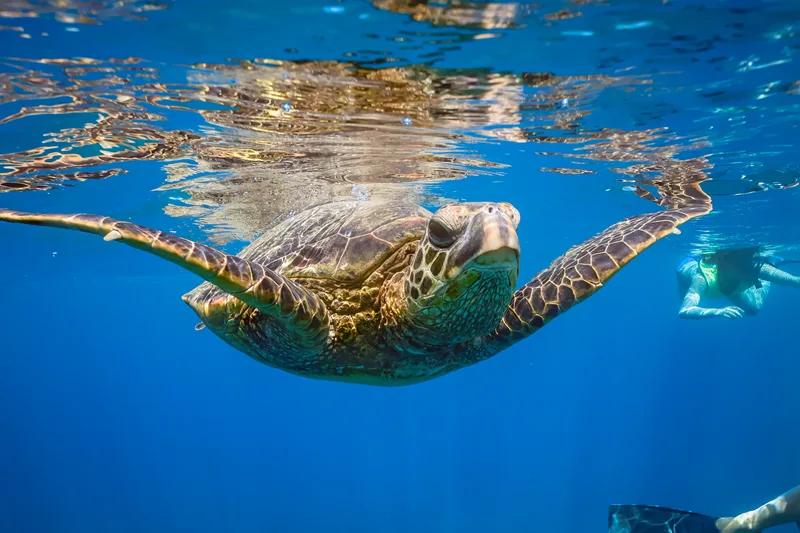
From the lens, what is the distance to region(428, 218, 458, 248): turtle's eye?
298cm

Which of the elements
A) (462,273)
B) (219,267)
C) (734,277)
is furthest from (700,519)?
(734,277)

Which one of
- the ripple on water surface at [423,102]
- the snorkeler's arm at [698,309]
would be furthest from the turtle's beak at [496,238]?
the snorkeler's arm at [698,309]

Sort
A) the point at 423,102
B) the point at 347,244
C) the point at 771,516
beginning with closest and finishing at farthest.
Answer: the point at 347,244 < the point at 423,102 < the point at 771,516

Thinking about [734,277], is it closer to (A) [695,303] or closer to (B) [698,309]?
(A) [695,303]

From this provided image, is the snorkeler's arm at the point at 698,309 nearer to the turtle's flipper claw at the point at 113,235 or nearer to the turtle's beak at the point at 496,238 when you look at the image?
the turtle's beak at the point at 496,238

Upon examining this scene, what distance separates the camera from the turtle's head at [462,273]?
8.79 feet

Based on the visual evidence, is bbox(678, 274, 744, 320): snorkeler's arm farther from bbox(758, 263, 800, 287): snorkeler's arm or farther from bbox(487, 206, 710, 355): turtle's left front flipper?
bbox(487, 206, 710, 355): turtle's left front flipper

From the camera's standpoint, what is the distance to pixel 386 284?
4.25m

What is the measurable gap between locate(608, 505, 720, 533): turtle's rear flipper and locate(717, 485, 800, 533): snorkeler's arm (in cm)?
31

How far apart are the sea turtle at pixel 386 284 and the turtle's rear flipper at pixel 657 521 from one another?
522 cm

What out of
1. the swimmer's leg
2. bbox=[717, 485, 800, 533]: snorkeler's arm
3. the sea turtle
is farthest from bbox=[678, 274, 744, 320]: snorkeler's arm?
the sea turtle

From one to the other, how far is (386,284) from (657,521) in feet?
22.7

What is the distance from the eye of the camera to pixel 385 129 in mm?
8203

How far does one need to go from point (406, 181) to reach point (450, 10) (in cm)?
688
